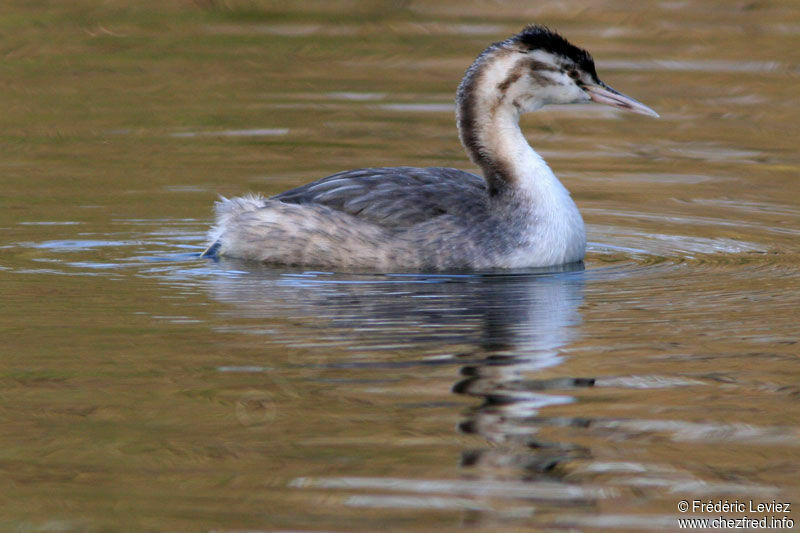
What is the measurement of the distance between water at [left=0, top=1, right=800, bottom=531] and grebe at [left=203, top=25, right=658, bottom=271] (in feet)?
0.65

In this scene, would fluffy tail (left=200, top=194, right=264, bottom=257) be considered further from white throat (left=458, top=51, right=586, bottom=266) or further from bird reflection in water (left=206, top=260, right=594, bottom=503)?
white throat (left=458, top=51, right=586, bottom=266)

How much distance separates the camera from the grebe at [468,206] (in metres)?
9.97

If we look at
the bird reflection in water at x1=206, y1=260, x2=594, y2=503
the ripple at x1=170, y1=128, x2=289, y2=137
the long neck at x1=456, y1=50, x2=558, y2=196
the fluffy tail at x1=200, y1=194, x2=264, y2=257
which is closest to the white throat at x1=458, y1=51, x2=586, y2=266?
the long neck at x1=456, y1=50, x2=558, y2=196

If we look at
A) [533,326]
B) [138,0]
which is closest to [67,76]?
[138,0]

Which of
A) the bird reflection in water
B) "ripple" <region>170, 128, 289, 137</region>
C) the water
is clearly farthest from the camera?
"ripple" <region>170, 128, 289, 137</region>

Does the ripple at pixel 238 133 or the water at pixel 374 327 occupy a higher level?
the ripple at pixel 238 133

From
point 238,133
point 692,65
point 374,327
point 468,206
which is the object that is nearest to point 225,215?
point 468,206

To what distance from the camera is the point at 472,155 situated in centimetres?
1055

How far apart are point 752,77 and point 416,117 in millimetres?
4302

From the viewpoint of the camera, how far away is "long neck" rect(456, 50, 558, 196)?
34.0ft

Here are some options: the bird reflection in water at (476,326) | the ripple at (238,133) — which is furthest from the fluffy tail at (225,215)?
the ripple at (238,133)

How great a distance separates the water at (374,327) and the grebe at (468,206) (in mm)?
199

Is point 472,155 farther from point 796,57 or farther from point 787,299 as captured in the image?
point 796,57

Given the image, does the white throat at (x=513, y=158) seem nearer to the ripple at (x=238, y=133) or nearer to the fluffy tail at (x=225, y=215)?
the fluffy tail at (x=225, y=215)
